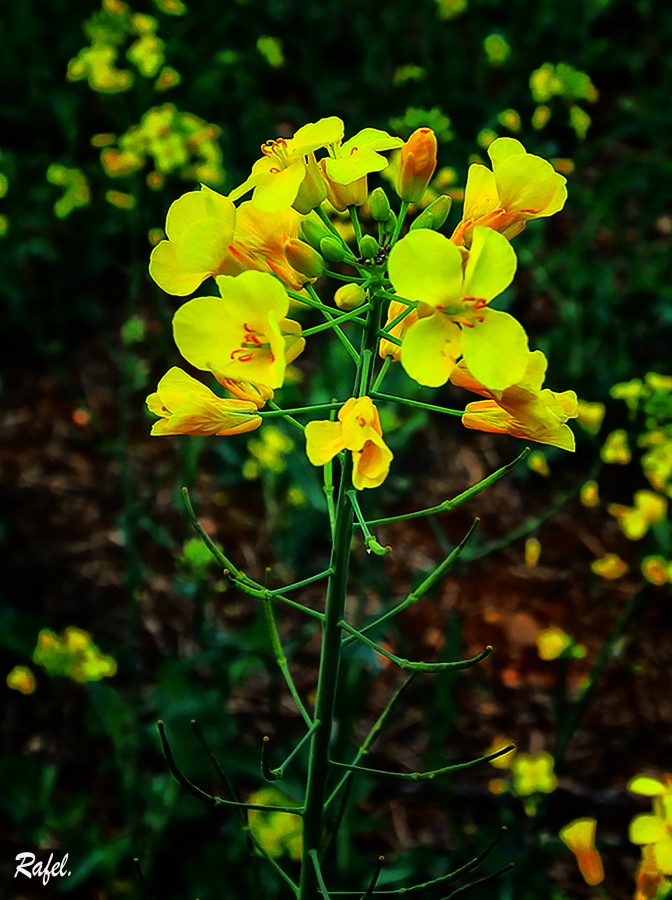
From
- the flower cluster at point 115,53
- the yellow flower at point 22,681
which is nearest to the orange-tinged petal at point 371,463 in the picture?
the yellow flower at point 22,681

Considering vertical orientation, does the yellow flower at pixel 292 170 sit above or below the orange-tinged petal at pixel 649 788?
above

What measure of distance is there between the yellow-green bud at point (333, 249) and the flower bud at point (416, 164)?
3.5 inches

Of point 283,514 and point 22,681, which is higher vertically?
point 22,681

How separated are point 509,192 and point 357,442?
0.28 m

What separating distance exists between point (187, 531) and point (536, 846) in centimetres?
127

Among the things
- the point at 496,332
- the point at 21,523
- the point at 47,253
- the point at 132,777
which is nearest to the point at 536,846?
the point at 132,777

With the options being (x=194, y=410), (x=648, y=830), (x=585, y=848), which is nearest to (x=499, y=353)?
(x=194, y=410)

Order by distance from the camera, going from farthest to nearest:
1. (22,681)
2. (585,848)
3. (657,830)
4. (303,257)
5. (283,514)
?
1. (283,514)
2. (22,681)
3. (585,848)
4. (657,830)
5. (303,257)

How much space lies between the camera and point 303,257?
2.74 ft

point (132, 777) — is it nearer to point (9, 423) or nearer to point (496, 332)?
point (496, 332)

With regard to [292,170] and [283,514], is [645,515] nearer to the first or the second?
[283,514]

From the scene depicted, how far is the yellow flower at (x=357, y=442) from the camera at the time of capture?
0.76 m

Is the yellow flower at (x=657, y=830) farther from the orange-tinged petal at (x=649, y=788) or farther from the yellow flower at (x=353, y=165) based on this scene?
the yellow flower at (x=353, y=165)

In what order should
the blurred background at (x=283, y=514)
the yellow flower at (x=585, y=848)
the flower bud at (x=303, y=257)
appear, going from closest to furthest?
1. the flower bud at (x=303, y=257)
2. the yellow flower at (x=585, y=848)
3. the blurred background at (x=283, y=514)
